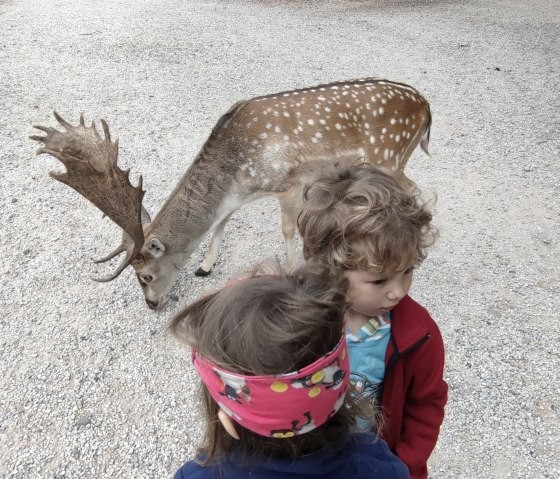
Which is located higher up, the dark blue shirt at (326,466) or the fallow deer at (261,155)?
the dark blue shirt at (326,466)

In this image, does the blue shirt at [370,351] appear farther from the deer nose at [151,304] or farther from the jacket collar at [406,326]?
the deer nose at [151,304]

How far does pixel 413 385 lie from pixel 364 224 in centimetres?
59

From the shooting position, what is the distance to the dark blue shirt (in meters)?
1.08

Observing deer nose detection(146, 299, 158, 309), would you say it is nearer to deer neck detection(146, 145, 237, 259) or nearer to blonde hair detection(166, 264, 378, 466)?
deer neck detection(146, 145, 237, 259)

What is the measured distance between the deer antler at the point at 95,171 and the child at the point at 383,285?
5.83ft

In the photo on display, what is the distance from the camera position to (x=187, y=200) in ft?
12.3

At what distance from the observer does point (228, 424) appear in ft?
3.70

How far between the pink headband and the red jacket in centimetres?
56

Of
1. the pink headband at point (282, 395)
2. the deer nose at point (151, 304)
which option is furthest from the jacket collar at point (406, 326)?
the deer nose at point (151, 304)

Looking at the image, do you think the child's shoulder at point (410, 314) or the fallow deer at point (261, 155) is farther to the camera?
the fallow deer at point (261, 155)

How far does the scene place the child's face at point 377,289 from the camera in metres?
1.63

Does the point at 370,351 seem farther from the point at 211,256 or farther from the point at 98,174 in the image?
the point at 211,256

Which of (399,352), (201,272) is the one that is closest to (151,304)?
(201,272)

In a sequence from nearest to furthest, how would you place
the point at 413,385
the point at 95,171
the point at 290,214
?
1. the point at 413,385
2. the point at 95,171
3. the point at 290,214
